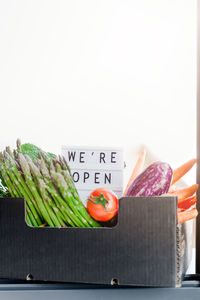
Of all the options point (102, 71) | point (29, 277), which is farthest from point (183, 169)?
point (102, 71)

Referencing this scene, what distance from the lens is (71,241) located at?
2.13 feet

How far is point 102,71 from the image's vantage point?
2.70 meters

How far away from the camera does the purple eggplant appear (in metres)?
0.66

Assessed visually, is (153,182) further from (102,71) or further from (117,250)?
(102,71)

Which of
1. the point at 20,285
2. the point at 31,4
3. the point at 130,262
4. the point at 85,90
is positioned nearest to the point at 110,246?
the point at 130,262

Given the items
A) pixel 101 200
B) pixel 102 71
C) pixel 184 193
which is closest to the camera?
pixel 101 200

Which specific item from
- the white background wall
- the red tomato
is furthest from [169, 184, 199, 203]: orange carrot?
the white background wall

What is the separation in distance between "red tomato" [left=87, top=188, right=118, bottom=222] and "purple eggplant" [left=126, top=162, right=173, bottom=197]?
0.13 ft

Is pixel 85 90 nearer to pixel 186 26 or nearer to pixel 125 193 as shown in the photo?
pixel 186 26

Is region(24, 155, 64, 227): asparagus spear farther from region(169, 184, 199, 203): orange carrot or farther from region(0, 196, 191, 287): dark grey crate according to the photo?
region(169, 184, 199, 203): orange carrot

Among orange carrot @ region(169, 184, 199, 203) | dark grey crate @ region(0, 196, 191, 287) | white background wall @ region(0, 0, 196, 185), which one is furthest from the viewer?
white background wall @ region(0, 0, 196, 185)

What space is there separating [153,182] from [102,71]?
211 cm

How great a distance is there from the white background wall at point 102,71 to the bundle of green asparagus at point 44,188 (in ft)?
4.76

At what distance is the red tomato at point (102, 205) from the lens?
0.63 m
